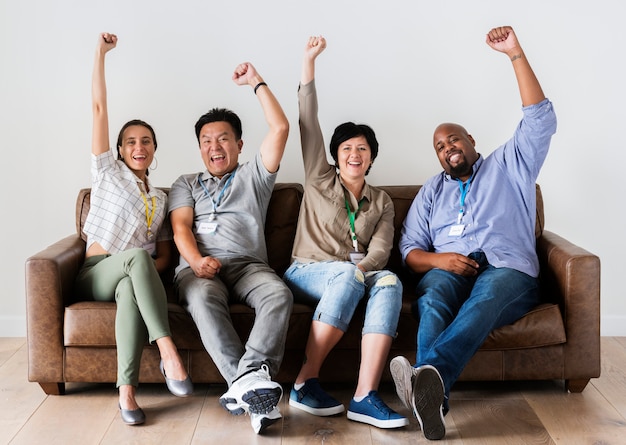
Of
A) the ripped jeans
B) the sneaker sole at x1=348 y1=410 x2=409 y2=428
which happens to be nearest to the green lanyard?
the ripped jeans

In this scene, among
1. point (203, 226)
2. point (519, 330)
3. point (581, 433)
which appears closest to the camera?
point (581, 433)

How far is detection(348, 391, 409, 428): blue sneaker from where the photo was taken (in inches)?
101

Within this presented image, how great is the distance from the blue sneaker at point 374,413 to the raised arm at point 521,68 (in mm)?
1328

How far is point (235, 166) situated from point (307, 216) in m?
0.42

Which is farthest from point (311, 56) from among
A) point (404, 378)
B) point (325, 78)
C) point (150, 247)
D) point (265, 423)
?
point (265, 423)

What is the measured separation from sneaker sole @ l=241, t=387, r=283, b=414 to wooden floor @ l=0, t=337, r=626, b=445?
0.11m

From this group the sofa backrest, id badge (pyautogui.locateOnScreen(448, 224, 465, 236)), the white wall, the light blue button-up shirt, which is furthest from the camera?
the white wall

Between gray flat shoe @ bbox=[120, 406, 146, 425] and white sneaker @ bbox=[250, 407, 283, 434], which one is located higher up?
white sneaker @ bbox=[250, 407, 283, 434]

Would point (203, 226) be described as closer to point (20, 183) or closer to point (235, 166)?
point (235, 166)

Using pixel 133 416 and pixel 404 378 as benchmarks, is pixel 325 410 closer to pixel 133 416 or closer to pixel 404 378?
pixel 404 378

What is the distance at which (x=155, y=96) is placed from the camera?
369 centimetres

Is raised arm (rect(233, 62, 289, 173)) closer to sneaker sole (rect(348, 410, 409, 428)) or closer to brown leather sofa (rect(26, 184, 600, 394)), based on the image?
brown leather sofa (rect(26, 184, 600, 394))

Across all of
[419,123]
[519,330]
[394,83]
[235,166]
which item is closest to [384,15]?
[394,83]

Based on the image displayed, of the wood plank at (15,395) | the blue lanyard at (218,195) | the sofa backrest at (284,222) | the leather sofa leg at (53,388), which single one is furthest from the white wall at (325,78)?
the leather sofa leg at (53,388)
